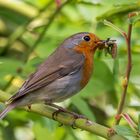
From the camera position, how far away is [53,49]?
11.7 ft

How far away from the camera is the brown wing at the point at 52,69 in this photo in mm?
2994

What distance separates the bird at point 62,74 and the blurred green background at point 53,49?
0.18ft

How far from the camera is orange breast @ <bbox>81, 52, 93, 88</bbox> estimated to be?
312 centimetres

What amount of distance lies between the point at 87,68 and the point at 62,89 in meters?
0.20

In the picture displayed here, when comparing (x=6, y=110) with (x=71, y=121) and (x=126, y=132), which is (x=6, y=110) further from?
(x=126, y=132)

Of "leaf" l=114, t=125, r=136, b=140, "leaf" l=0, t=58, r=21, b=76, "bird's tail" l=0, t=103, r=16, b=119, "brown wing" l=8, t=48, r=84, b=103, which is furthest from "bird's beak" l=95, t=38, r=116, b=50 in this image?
"leaf" l=114, t=125, r=136, b=140

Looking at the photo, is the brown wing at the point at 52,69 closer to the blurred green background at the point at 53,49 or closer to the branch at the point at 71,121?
the blurred green background at the point at 53,49

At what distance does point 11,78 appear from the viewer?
10.6 feet

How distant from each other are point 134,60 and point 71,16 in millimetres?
1156

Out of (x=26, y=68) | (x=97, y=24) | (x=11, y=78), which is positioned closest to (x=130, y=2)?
(x=26, y=68)

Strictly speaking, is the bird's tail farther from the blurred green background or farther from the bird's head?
the bird's head

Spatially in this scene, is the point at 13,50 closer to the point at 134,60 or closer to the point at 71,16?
the point at 71,16

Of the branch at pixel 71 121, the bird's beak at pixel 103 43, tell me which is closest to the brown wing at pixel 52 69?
the bird's beak at pixel 103 43

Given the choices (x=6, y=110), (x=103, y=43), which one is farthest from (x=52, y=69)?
(x=6, y=110)
